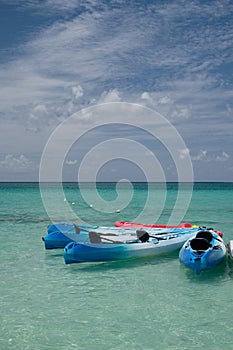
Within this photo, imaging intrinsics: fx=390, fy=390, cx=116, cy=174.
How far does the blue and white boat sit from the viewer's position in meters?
13.5

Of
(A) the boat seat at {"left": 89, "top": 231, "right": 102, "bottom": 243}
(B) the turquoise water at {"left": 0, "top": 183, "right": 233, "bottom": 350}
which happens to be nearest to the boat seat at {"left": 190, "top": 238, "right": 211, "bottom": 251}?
(B) the turquoise water at {"left": 0, "top": 183, "right": 233, "bottom": 350}

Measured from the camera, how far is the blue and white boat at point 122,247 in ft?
44.3

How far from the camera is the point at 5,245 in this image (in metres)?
18.1

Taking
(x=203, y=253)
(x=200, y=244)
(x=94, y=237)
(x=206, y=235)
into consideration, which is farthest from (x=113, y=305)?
(x=206, y=235)

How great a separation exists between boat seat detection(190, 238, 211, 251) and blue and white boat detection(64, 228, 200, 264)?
1826mm

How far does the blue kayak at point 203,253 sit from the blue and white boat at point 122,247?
5.47 feet

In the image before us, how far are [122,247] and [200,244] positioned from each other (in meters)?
2.82

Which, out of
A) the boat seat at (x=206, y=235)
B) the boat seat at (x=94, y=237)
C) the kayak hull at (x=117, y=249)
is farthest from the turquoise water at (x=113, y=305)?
the boat seat at (x=206, y=235)

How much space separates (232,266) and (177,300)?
383 cm

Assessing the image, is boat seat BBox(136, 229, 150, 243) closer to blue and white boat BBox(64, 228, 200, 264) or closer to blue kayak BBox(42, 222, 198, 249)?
blue and white boat BBox(64, 228, 200, 264)

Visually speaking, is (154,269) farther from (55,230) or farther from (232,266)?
(55,230)

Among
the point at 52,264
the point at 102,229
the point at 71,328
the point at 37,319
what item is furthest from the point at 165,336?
the point at 102,229

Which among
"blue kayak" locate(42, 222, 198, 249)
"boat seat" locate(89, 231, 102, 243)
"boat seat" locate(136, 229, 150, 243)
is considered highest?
"boat seat" locate(89, 231, 102, 243)

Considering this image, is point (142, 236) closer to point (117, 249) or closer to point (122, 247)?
point (122, 247)
